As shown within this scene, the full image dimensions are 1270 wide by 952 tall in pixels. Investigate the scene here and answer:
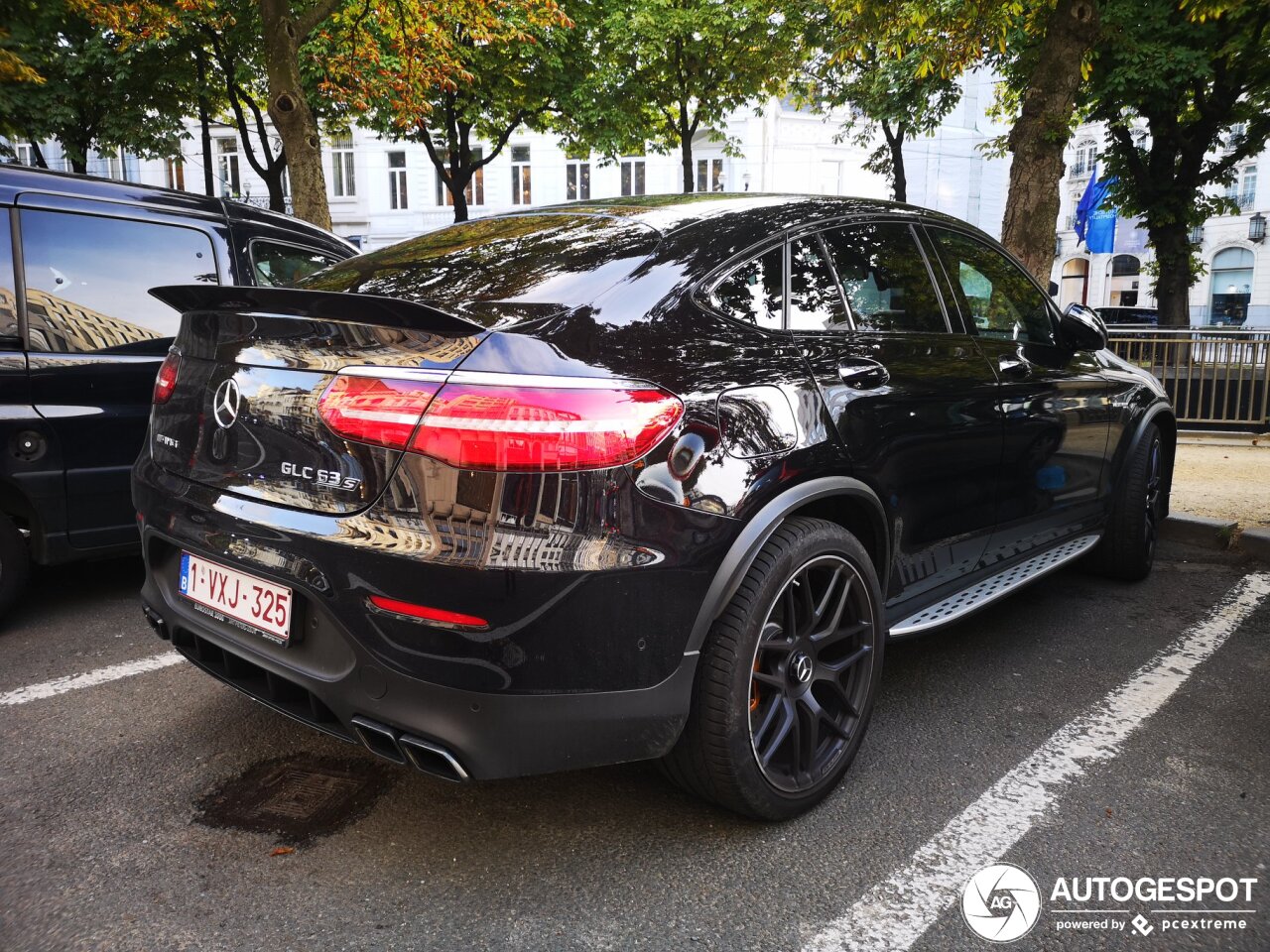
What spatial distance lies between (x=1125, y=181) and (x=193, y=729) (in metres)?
20.2

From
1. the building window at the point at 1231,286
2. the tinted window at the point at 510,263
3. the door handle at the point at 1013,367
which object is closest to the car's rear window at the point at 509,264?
the tinted window at the point at 510,263

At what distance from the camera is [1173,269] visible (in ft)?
60.8

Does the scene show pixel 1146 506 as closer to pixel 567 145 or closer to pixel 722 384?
pixel 722 384

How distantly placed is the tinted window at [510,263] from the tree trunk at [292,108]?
25.1ft

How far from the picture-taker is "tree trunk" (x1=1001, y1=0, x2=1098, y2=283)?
7141 millimetres

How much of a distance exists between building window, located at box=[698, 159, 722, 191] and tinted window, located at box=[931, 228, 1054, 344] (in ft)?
106

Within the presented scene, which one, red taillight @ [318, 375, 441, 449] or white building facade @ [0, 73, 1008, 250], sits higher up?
white building facade @ [0, 73, 1008, 250]

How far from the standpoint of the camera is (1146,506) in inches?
190

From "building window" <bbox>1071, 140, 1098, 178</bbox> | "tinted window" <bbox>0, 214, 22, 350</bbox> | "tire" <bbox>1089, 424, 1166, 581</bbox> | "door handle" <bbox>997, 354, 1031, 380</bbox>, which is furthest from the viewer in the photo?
"building window" <bbox>1071, 140, 1098, 178</bbox>

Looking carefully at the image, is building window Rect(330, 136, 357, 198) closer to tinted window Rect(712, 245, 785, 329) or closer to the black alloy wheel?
tinted window Rect(712, 245, 785, 329)

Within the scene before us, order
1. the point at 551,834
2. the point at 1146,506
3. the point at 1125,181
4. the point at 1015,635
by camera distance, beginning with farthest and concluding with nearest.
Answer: the point at 1125,181 → the point at 1146,506 → the point at 1015,635 → the point at 551,834

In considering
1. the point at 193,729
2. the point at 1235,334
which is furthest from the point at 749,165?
the point at 193,729

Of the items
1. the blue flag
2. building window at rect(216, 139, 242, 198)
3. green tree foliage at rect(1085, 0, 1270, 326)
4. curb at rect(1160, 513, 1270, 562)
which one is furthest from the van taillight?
building window at rect(216, 139, 242, 198)

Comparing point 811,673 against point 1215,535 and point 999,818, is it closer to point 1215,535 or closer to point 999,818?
point 999,818
